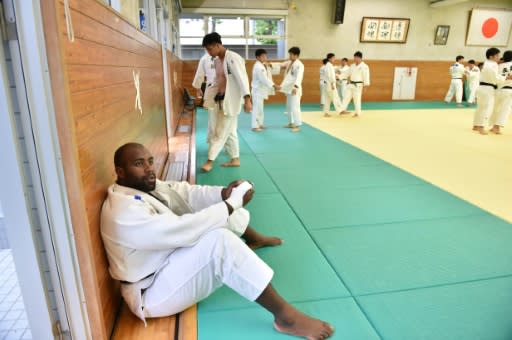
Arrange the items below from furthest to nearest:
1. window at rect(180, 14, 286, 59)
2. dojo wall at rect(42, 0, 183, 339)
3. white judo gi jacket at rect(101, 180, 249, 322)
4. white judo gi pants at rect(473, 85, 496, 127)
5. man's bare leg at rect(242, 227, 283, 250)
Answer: window at rect(180, 14, 286, 59) → white judo gi pants at rect(473, 85, 496, 127) → man's bare leg at rect(242, 227, 283, 250) → white judo gi jacket at rect(101, 180, 249, 322) → dojo wall at rect(42, 0, 183, 339)

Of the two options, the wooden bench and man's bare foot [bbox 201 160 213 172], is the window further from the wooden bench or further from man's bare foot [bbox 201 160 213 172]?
the wooden bench

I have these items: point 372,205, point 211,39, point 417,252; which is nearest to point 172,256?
point 417,252

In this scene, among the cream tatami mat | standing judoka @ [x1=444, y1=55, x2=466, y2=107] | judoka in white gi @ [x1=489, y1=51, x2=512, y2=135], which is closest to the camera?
the cream tatami mat

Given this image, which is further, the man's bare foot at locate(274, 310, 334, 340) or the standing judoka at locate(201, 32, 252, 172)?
the standing judoka at locate(201, 32, 252, 172)

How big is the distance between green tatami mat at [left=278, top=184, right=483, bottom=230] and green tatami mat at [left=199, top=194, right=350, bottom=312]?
8.2 inches

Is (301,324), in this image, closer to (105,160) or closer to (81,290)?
(81,290)

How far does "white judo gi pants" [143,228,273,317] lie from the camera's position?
159cm

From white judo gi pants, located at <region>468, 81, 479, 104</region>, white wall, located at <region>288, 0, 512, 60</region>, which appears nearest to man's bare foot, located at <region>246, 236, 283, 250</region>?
white wall, located at <region>288, 0, 512, 60</region>

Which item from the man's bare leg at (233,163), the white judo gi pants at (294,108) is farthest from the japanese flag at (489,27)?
the man's bare leg at (233,163)

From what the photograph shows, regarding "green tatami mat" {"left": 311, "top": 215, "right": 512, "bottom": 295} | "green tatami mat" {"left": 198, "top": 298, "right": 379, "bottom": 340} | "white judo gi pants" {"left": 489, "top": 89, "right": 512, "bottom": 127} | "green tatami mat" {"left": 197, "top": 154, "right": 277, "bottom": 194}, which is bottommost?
"green tatami mat" {"left": 198, "top": 298, "right": 379, "bottom": 340}

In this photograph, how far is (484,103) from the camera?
6.77 m

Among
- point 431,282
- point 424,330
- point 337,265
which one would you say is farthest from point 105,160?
point 431,282

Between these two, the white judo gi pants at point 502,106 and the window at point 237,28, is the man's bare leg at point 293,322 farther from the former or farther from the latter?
the window at point 237,28

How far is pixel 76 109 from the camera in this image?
53.3 inches
